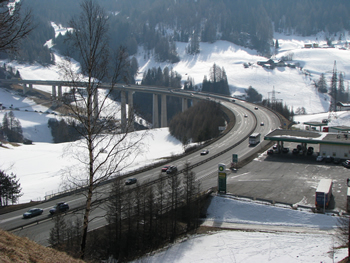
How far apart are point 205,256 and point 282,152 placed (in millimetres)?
29222

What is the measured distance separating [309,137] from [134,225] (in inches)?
1280

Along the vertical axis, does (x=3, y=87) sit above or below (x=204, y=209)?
above

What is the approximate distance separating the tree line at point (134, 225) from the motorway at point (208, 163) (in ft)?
5.11

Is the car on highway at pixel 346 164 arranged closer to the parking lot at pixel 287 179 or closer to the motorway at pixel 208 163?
the parking lot at pixel 287 179

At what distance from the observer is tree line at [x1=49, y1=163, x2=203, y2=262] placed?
19.9 m

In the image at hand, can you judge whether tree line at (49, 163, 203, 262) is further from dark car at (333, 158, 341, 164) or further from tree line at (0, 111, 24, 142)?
tree line at (0, 111, 24, 142)

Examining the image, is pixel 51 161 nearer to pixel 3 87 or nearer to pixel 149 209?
pixel 149 209

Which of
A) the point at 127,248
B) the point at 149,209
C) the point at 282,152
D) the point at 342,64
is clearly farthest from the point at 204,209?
the point at 342,64

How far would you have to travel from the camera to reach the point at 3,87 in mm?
145375

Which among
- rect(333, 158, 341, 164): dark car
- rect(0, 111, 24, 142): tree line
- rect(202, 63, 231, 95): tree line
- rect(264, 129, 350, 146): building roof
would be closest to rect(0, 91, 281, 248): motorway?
rect(264, 129, 350, 146): building roof

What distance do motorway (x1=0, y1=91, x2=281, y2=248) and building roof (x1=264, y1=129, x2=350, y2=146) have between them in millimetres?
4056

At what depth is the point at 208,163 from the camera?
4278cm

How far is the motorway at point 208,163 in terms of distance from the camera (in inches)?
898

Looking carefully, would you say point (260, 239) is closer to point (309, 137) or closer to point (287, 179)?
Answer: point (287, 179)
